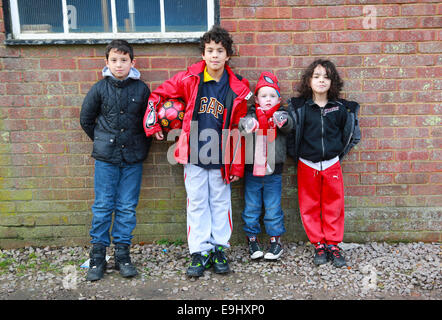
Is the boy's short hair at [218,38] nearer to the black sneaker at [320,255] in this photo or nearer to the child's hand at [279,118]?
the child's hand at [279,118]

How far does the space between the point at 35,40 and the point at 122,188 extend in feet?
5.35

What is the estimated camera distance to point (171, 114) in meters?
3.60

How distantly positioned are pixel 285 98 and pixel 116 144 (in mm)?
1696

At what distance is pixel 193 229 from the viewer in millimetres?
3752

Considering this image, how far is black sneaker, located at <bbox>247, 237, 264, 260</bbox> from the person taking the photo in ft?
13.0

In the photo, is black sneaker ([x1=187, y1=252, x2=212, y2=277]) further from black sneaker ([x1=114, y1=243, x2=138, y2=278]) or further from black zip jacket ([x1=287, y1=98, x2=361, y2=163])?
black zip jacket ([x1=287, y1=98, x2=361, y2=163])

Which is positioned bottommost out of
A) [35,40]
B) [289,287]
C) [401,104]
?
[289,287]

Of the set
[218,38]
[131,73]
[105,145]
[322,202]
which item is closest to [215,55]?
[218,38]

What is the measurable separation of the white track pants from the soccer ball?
1.33 feet

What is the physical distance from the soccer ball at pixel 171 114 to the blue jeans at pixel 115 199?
495 millimetres

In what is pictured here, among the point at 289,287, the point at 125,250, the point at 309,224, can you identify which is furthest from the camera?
the point at 309,224

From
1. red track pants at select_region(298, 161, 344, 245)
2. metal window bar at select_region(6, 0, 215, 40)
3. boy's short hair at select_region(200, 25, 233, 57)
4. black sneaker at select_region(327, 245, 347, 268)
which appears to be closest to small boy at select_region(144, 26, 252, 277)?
boy's short hair at select_region(200, 25, 233, 57)

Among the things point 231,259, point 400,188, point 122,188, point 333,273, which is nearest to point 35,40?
point 122,188

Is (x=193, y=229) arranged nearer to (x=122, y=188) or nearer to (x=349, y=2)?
(x=122, y=188)
